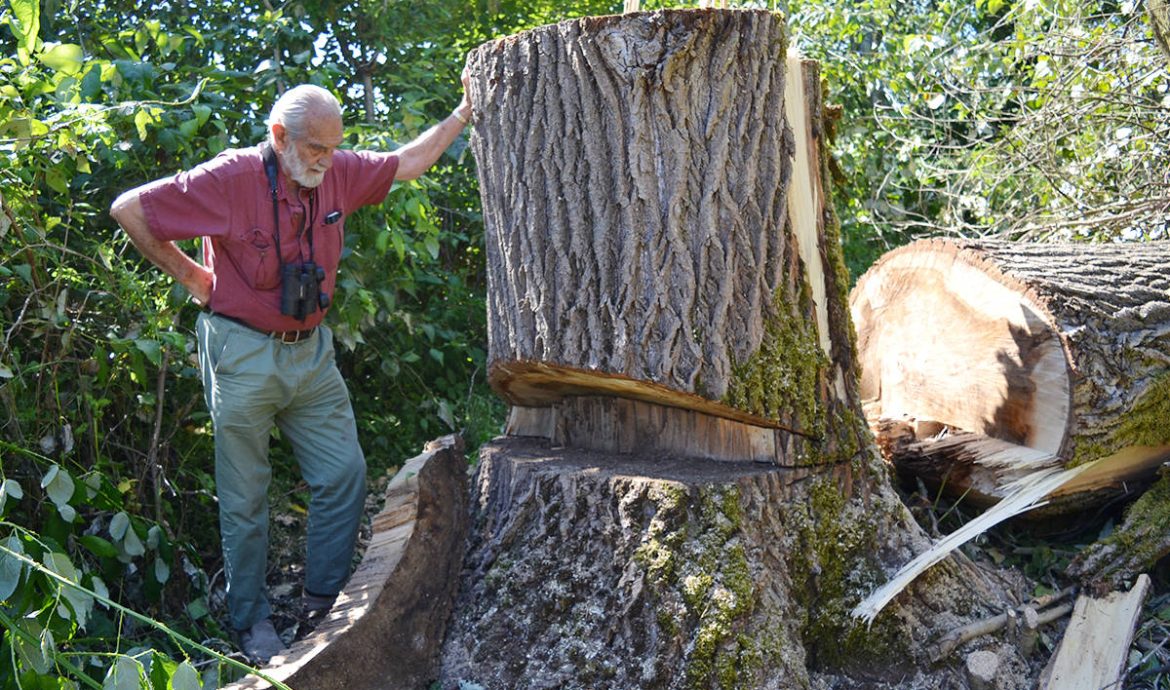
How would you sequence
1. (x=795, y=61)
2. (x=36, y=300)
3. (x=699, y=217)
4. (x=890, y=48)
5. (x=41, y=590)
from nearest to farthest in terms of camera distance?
1. (x=41, y=590)
2. (x=699, y=217)
3. (x=795, y=61)
4. (x=36, y=300)
5. (x=890, y=48)

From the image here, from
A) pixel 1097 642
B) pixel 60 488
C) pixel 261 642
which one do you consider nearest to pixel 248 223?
pixel 60 488

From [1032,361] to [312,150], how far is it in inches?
91.0

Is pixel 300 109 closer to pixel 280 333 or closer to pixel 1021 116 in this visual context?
pixel 280 333

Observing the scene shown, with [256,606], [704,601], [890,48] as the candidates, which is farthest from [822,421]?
[890,48]

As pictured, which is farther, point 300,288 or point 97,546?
point 300,288

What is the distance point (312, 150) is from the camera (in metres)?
3.32

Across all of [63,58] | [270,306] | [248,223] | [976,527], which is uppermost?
[63,58]

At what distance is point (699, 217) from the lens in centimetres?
312

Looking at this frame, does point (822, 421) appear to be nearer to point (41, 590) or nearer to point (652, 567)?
point (652, 567)

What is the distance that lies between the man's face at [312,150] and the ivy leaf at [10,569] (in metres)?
1.32

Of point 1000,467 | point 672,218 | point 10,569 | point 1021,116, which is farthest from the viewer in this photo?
point 1021,116

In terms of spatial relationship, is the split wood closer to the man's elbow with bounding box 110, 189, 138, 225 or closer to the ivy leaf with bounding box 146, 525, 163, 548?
the ivy leaf with bounding box 146, 525, 163, 548

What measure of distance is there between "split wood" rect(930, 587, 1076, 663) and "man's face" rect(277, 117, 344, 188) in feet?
7.21

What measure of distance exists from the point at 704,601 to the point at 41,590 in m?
1.58
